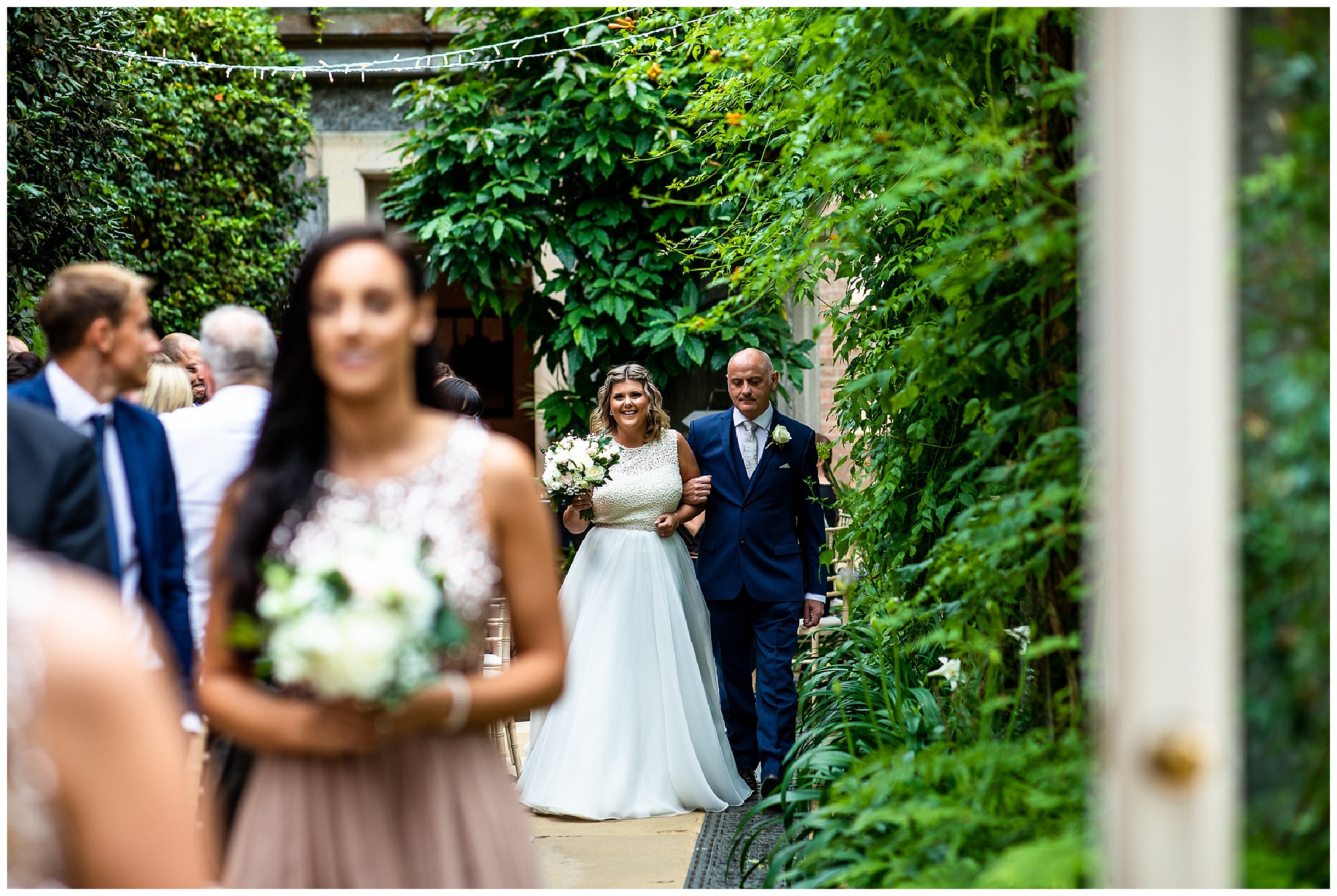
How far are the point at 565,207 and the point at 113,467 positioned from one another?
6488 millimetres

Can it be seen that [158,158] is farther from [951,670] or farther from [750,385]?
[951,670]

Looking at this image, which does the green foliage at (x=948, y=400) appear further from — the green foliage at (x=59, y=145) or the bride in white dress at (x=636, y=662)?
the green foliage at (x=59, y=145)

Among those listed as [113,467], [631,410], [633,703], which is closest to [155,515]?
[113,467]

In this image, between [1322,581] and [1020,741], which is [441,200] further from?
[1322,581]

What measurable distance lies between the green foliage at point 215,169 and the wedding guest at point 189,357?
14.9ft

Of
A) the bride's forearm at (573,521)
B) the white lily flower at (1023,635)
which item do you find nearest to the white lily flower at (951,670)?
the white lily flower at (1023,635)

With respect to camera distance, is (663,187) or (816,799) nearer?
(816,799)

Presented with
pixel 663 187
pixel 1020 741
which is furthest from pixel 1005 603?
pixel 663 187

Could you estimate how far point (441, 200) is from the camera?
30.7ft

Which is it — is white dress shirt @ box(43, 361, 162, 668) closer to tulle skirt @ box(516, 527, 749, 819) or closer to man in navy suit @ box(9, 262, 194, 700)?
man in navy suit @ box(9, 262, 194, 700)

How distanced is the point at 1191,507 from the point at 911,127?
2.31 meters

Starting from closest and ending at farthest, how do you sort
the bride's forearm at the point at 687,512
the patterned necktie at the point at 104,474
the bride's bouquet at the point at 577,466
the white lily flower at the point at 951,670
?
1. the patterned necktie at the point at 104,474
2. the white lily flower at the point at 951,670
3. the bride's bouquet at the point at 577,466
4. the bride's forearm at the point at 687,512

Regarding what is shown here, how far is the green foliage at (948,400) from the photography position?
2.92 m

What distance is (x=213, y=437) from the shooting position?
11.7ft
